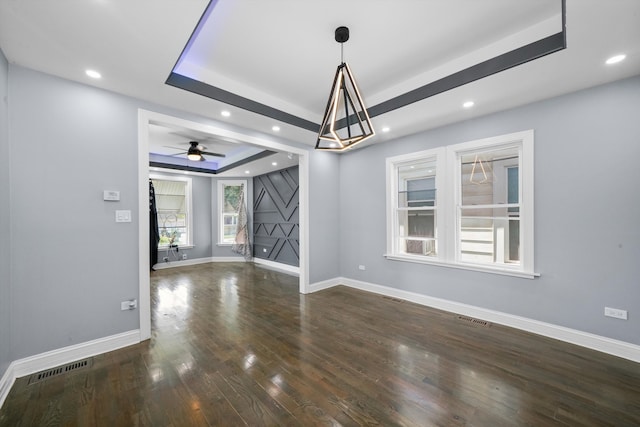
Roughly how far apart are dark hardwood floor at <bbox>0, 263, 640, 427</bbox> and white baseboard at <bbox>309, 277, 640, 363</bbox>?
117 mm

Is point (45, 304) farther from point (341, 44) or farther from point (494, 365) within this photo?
point (494, 365)

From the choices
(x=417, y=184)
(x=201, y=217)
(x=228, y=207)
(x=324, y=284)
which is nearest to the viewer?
(x=417, y=184)

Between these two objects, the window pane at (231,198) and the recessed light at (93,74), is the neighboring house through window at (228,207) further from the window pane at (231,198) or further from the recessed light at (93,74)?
the recessed light at (93,74)

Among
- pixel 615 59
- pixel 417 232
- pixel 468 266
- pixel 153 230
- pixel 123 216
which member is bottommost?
pixel 468 266

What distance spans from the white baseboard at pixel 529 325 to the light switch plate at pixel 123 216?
119 inches

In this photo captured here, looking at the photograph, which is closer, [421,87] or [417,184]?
[421,87]

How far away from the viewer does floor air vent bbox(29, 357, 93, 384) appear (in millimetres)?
2152

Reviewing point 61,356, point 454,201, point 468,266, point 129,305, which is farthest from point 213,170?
point 468,266

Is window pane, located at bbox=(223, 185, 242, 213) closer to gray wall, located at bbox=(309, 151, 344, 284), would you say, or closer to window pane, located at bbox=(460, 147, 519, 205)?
gray wall, located at bbox=(309, 151, 344, 284)

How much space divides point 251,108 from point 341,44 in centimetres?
137

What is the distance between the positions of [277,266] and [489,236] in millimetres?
5031

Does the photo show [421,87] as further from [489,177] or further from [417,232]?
[417,232]

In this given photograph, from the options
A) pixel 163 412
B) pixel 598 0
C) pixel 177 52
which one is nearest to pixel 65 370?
pixel 163 412

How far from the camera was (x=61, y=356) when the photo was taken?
7.72 feet
